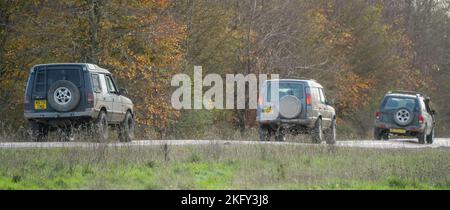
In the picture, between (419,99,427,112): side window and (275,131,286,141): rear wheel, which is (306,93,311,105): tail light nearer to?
(275,131,286,141): rear wheel

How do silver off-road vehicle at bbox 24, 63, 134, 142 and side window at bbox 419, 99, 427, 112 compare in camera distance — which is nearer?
silver off-road vehicle at bbox 24, 63, 134, 142

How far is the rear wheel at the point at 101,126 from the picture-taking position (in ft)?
71.5

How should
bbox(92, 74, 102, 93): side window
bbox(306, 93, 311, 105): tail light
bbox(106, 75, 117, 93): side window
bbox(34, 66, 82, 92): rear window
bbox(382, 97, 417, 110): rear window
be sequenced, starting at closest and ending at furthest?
bbox(34, 66, 82, 92): rear window
bbox(92, 74, 102, 93): side window
bbox(106, 75, 117, 93): side window
bbox(306, 93, 311, 105): tail light
bbox(382, 97, 417, 110): rear window

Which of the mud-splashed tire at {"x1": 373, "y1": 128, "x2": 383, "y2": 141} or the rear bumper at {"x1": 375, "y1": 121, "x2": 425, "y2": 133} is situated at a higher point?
the rear bumper at {"x1": 375, "y1": 121, "x2": 425, "y2": 133}

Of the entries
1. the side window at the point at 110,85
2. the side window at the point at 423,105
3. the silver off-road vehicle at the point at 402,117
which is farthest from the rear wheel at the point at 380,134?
the side window at the point at 110,85

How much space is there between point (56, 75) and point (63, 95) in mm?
626

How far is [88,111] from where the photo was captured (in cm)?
2250

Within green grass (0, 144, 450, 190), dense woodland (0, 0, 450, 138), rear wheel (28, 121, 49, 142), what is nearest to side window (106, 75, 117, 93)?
rear wheel (28, 121, 49, 142)

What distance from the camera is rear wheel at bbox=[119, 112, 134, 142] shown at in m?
25.2

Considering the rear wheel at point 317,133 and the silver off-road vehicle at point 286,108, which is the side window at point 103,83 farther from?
the rear wheel at point 317,133

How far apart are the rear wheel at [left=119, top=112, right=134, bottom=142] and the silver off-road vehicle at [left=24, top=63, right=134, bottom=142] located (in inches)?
73.3

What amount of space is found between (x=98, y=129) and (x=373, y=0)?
44062 mm

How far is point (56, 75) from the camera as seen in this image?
2269cm

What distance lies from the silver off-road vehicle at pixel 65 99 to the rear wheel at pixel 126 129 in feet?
6.11
